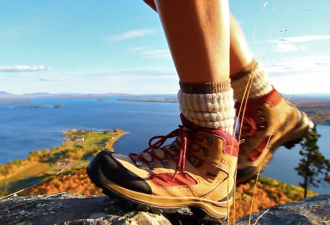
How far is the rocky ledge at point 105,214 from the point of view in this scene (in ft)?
2.54

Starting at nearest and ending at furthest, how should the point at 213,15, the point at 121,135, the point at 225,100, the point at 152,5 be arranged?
the point at 213,15, the point at 225,100, the point at 152,5, the point at 121,135

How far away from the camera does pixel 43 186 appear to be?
5.98 feet

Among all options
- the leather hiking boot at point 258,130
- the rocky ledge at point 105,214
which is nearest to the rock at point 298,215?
the rocky ledge at point 105,214

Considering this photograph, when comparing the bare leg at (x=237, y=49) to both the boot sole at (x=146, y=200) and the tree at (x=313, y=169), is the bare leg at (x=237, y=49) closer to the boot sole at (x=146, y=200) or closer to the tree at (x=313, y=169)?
the boot sole at (x=146, y=200)

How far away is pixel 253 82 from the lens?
1134 millimetres

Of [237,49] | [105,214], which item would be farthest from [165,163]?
[237,49]

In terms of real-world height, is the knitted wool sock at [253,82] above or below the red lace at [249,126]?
above

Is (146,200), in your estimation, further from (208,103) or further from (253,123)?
(253,123)

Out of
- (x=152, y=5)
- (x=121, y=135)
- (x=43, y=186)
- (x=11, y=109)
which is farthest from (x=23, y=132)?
(x=152, y=5)

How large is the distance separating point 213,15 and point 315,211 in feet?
3.07

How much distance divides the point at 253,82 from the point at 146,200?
0.74m

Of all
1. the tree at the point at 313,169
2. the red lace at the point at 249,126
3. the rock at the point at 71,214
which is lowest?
the tree at the point at 313,169

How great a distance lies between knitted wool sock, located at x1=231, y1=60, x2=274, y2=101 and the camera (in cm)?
112

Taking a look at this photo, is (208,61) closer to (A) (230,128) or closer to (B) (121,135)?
(A) (230,128)
